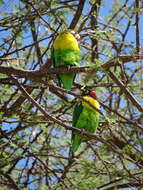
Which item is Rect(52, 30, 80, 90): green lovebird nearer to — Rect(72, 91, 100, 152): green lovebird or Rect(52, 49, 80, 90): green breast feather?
Rect(52, 49, 80, 90): green breast feather

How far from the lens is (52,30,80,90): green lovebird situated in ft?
9.84

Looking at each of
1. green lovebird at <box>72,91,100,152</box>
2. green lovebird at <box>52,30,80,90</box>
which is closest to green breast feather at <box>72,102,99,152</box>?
green lovebird at <box>72,91,100,152</box>

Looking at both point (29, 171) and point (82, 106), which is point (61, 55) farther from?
point (29, 171)

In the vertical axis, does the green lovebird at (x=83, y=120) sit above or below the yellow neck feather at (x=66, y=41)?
below

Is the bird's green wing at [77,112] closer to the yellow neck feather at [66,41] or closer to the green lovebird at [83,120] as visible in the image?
the green lovebird at [83,120]

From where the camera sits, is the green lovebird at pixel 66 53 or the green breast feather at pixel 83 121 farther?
the green breast feather at pixel 83 121

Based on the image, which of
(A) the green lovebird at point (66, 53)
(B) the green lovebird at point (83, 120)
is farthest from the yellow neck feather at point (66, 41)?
(B) the green lovebird at point (83, 120)

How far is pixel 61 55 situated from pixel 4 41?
70 cm

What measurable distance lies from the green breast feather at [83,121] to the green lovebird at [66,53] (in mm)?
308

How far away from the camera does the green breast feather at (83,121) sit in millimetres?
3221

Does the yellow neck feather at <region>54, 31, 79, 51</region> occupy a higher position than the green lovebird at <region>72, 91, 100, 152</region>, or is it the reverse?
the yellow neck feather at <region>54, 31, 79, 51</region>

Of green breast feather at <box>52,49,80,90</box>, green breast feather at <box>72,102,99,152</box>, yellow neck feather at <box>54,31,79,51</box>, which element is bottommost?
green breast feather at <box>72,102,99,152</box>

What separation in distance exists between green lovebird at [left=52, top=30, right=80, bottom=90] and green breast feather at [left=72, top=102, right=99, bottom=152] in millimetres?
308

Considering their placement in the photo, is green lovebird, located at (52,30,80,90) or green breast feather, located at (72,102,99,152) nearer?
green lovebird, located at (52,30,80,90)
